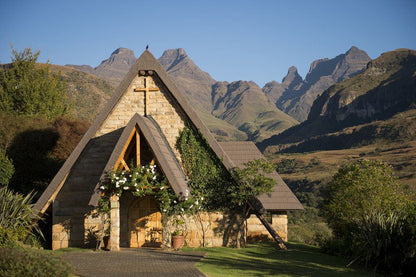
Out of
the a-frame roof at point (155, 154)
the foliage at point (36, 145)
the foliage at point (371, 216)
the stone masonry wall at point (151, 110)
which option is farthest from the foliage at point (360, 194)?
the foliage at point (36, 145)

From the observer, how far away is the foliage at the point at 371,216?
13355 millimetres

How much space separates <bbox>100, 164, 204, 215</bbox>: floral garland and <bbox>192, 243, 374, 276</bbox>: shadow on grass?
184 cm

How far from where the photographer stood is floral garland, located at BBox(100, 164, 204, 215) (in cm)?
1603

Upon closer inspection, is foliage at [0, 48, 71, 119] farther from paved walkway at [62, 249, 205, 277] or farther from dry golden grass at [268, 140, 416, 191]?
dry golden grass at [268, 140, 416, 191]

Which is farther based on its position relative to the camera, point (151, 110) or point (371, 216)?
point (151, 110)

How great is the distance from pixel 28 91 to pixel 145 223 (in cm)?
2623

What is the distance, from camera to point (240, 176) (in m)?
17.2

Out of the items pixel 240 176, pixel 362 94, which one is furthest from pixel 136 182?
pixel 362 94

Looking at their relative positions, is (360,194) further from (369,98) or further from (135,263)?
(369,98)

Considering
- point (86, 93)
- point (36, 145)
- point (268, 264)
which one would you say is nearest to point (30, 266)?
point (268, 264)

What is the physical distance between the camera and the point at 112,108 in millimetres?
18766

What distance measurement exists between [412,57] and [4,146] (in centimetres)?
12171

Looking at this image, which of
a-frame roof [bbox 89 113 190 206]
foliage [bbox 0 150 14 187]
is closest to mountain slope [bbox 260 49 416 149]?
foliage [bbox 0 150 14 187]

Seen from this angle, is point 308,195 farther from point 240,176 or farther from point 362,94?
point 362,94
